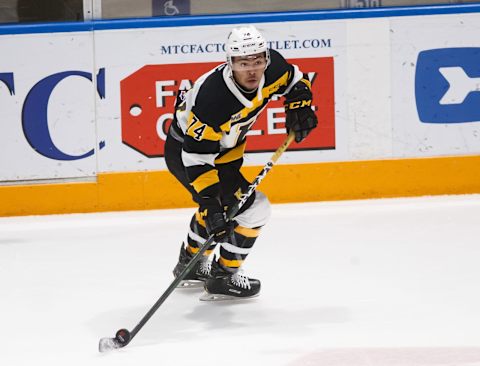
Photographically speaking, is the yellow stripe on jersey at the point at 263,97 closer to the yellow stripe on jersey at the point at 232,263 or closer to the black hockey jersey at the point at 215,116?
the black hockey jersey at the point at 215,116

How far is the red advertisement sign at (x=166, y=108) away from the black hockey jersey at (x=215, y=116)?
1920 millimetres

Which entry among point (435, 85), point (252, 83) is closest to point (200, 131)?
point (252, 83)

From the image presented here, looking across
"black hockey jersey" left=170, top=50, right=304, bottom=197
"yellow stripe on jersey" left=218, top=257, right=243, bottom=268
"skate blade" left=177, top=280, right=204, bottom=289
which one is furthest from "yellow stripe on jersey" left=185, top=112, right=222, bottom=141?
"skate blade" left=177, top=280, right=204, bottom=289

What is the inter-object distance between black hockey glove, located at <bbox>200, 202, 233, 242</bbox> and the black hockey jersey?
5 cm

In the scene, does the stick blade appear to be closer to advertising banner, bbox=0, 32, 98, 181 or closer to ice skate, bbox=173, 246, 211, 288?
ice skate, bbox=173, 246, 211, 288

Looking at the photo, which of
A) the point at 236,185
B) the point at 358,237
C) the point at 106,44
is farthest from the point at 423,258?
the point at 106,44

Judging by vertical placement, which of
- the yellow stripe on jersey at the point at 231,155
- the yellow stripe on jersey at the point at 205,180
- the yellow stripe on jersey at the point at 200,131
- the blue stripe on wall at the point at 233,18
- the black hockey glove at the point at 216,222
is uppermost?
the blue stripe on wall at the point at 233,18

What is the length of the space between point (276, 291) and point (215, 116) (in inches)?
32.4

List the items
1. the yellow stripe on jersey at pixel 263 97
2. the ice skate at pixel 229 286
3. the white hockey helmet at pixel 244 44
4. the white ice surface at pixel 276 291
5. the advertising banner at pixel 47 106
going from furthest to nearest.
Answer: the advertising banner at pixel 47 106 → the ice skate at pixel 229 286 → the yellow stripe on jersey at pixel 263 97 → the white hockey helmet at pixel 244 44 → the white ice surface at pixel 276 291

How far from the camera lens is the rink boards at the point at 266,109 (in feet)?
18.1

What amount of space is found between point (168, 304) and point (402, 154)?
2.32 metres

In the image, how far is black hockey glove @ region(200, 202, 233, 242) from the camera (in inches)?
133

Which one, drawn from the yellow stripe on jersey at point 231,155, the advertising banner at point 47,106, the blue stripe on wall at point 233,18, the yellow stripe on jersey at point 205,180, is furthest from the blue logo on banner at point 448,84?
the yellow stripe on jersey at point 205,180

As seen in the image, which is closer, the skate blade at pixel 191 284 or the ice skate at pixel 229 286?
the ice skate at pixel 229 286
